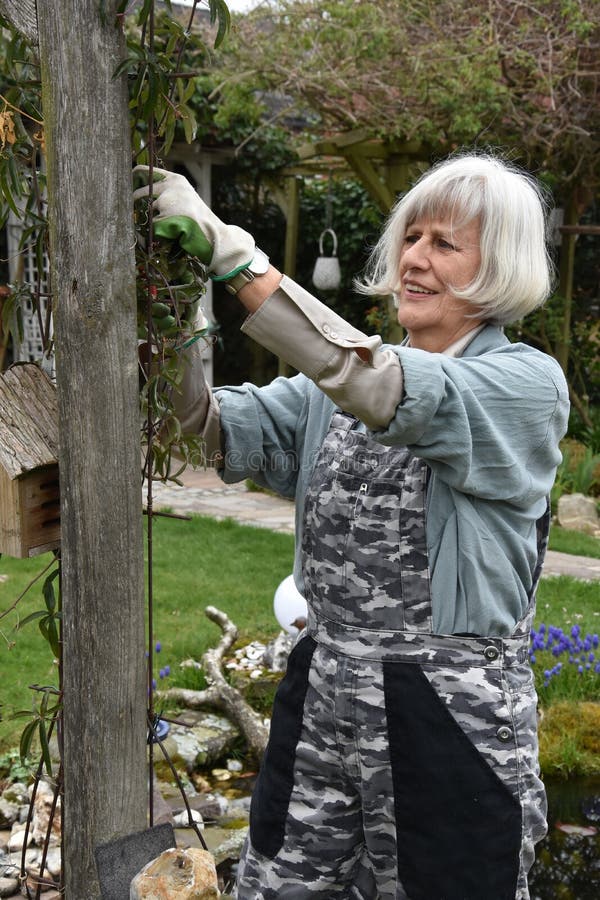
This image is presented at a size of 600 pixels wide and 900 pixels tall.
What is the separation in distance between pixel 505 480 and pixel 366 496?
0.26 meters

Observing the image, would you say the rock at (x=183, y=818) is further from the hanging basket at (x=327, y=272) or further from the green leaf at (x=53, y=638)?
the hanging basket at (x=327, y=272)

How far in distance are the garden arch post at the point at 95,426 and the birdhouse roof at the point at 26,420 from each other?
10cm

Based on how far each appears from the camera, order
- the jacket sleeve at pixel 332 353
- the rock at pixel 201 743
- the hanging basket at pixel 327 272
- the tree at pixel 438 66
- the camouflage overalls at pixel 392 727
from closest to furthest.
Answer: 1. the jacket sleeve at pixel 332 353
2. the camouflage overalls at pixel 392 727
3. the rock at pixel 201 743
4. the tree at pixel 438 66
5. the hanging basket at pixel 327 272

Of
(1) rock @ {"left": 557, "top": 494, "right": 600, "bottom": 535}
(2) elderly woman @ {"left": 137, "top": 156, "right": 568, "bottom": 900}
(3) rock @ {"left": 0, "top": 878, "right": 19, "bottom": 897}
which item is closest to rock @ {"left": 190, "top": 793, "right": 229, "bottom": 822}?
(3) rock @ {"left": 0, "top": 878, "right": 19, "bottom": 897}

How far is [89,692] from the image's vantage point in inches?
61.5

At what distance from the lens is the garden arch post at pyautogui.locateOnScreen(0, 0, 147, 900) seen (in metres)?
1.43

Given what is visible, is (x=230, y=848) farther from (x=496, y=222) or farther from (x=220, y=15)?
(x=220, y=15)

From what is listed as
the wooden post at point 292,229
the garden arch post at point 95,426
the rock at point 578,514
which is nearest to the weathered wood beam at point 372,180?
the wooden post at point 292,229

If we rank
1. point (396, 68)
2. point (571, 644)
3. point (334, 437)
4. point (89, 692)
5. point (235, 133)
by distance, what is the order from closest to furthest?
point (89, 692)
point (334, 437)
point (571, 644)
point (396, 68)
point (235, 133)

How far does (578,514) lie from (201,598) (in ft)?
9.92

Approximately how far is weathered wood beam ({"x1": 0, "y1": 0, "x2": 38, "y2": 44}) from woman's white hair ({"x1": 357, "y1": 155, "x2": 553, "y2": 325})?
751mm

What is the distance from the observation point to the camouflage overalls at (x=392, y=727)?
5.78 feet

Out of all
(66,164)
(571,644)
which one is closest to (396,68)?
(571,644)

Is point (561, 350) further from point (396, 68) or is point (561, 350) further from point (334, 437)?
point (334, 437)
